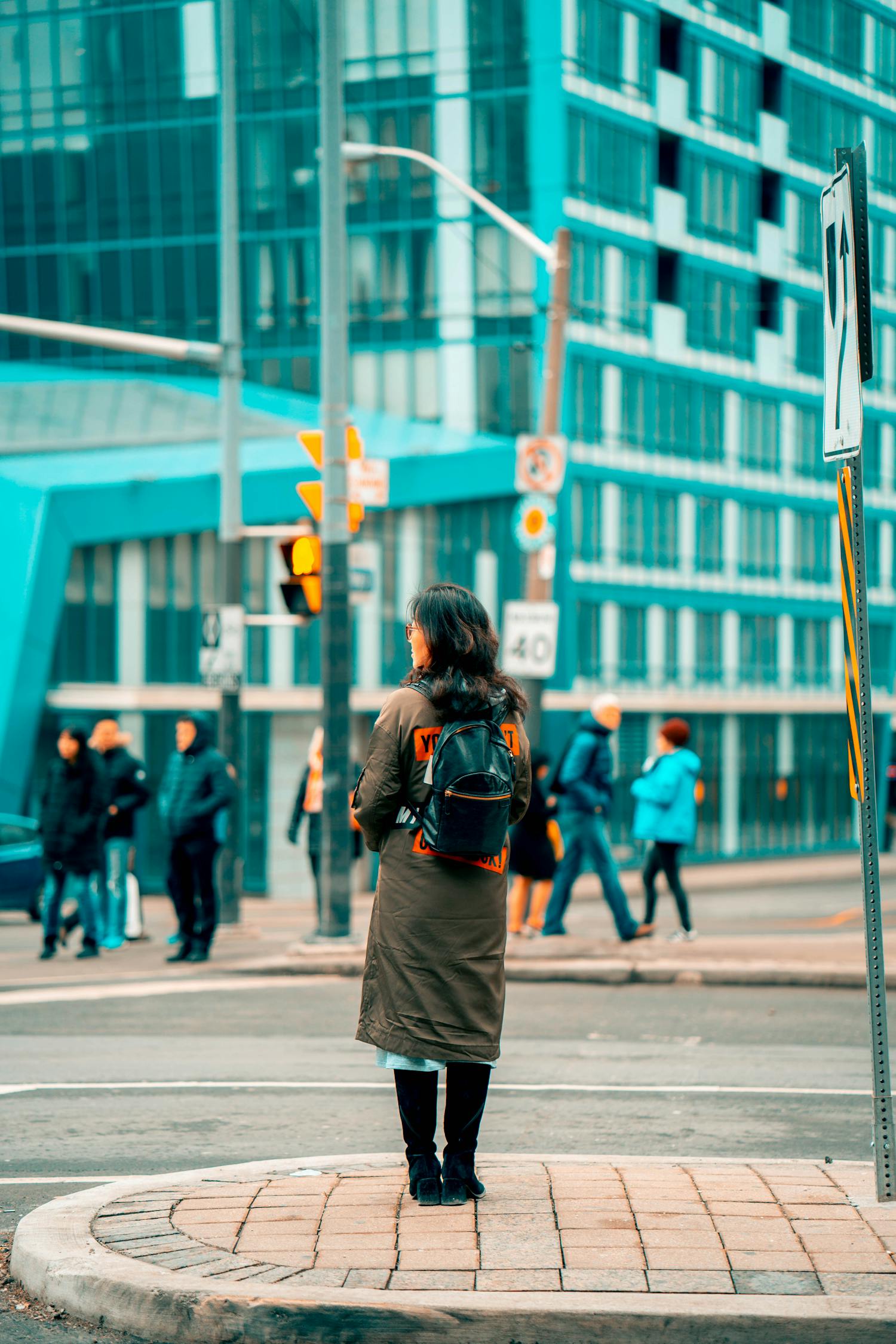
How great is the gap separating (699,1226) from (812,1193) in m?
0.56

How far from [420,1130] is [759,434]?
41.4 m

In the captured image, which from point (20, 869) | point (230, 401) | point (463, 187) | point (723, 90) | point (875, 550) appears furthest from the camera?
point (875, 550)

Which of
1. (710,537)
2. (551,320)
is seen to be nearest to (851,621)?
(551,320)

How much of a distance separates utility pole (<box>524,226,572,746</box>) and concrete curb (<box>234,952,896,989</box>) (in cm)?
403

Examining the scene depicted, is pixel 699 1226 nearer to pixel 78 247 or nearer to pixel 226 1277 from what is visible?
pixel 226 1277

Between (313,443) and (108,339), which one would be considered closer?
(313,443)

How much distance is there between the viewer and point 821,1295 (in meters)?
4.21

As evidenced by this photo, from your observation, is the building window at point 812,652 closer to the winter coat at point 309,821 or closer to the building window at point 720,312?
the building window at point 720,312

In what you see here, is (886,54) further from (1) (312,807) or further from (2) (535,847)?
(2) (535,847)

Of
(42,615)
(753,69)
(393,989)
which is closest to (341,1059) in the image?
(393,989)

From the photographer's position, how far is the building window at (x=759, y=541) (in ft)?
146

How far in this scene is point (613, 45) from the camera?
→ 130ft

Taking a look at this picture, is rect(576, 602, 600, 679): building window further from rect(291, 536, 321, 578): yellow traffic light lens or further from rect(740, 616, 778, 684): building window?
rect(291, 536, 321, 578): yellow traffic light lens

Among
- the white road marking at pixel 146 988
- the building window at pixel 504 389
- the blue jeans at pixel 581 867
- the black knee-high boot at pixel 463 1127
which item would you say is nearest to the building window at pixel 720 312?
the building window at pixel 504 389
